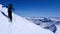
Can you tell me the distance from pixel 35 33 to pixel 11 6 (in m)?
3.93

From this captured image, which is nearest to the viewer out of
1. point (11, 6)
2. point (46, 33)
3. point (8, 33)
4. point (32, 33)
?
point (8, 33)

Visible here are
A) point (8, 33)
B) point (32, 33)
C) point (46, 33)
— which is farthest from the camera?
point (46, 33)

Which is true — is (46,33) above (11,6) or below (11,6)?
below

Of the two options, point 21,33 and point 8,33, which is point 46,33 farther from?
point 8,33

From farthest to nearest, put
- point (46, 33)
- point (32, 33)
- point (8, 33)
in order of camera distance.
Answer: point (46, 33), point (32, 33), point (8, 33)

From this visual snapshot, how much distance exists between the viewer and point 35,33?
1500 cm

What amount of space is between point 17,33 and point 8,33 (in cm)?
106

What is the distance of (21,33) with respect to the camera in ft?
45.3

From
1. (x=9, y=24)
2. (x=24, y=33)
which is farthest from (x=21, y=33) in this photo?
(x=9, y=24)

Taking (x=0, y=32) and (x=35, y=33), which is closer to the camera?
(x=0, y=32)

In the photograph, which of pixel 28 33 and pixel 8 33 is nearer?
pixel 8 33

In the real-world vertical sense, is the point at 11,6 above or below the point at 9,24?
above

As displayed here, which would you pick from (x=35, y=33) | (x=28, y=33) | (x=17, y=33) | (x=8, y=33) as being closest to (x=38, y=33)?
(x=35, y=33)

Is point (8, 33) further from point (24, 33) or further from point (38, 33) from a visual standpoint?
point (38, 33)
